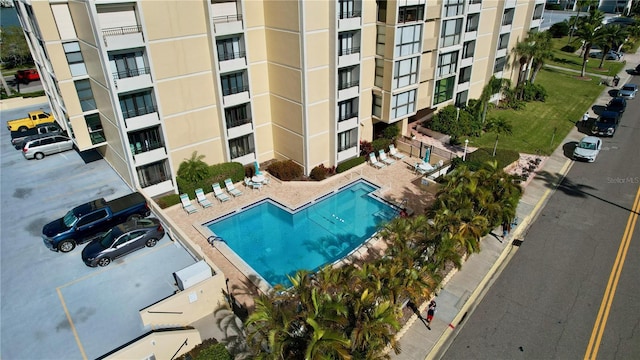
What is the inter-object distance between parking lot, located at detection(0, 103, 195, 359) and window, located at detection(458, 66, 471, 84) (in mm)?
32113

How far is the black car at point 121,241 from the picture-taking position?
22.0m

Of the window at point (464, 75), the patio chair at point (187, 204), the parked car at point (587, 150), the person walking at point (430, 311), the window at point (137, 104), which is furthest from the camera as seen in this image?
the window at point (464, 75)

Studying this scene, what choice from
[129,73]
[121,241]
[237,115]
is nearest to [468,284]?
[121,241]

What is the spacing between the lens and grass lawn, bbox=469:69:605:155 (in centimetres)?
3878

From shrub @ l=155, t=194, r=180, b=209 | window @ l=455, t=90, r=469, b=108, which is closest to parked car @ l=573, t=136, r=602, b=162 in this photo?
window @ l=455, t=90, r=469, b=108

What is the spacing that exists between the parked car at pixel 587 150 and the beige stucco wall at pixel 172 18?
3207 cm

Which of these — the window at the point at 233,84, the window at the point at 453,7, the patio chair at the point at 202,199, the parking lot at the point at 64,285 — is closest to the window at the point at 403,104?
the window at the point at 453,7

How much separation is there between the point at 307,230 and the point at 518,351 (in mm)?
14137

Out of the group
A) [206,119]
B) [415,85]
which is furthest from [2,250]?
[415,85]

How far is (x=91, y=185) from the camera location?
29.4 meters

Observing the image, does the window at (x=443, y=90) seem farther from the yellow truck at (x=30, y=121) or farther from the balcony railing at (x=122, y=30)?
the yellow truck at (x=30, y=121)

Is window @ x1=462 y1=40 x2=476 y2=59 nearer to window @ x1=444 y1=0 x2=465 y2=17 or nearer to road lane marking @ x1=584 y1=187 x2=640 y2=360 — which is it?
window @ x1=444 y1=0 x2=465 y2=17

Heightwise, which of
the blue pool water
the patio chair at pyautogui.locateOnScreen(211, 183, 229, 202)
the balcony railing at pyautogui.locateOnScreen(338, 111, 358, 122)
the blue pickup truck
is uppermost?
the balcony railing at pyautogui.locateOnScreen(338, 111, 358, 122)

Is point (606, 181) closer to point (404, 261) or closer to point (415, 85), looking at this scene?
point (415, 85)
